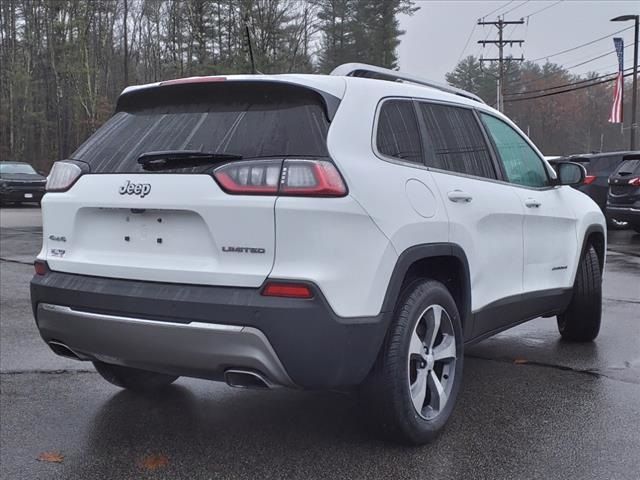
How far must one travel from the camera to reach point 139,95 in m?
3.62

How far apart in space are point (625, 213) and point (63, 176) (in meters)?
12.6

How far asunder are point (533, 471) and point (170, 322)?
1781 mm

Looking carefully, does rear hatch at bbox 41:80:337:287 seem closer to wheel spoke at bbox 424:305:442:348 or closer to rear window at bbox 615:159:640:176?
wheel spoke at bbox 424:305:442:348

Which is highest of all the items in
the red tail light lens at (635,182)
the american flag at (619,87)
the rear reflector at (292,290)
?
the american flag at (619,87)

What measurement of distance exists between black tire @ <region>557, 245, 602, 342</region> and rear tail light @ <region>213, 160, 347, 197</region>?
10.3ft

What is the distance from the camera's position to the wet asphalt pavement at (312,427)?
3.27 m

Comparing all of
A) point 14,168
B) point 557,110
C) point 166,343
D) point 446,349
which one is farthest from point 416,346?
point 557,110

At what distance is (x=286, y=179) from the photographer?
2.94m

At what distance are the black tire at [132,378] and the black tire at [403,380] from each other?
150 centimetres

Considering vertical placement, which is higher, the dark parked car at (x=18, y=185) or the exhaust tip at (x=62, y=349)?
the dark parked car at (x=18, y=185)

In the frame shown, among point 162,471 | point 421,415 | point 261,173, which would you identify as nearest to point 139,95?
point 261,173

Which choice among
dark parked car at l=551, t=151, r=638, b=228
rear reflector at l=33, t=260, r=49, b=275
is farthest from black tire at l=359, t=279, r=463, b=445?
dark parked car at l=551, t=151, r=638, b=228

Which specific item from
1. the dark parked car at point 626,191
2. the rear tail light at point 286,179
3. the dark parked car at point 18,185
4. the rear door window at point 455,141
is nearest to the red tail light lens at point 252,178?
the rear tail light at point 286,179

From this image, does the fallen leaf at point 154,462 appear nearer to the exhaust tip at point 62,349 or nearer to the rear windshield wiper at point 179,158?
the exhaust tip at point 62,349
